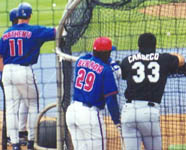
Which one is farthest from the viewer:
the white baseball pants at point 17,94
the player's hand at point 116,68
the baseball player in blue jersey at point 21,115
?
the baseball player in blue jersey at point 21,115

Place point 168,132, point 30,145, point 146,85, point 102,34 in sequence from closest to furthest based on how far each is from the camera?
point 146,85
point 30,145
point 168,132
point 102,34

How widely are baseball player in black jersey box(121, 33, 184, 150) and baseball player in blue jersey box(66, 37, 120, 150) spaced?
0.19 m

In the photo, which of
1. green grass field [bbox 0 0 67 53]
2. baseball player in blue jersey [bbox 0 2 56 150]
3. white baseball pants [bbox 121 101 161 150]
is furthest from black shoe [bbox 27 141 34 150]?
green grass field [bbox 0 0 67 53]

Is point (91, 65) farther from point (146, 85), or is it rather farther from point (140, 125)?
point (140, 125)

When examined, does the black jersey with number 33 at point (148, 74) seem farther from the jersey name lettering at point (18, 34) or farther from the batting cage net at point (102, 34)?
the jersey name lettering at point (18, 34)

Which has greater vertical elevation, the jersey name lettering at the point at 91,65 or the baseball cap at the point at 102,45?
the baseball cap at the point at 102,45

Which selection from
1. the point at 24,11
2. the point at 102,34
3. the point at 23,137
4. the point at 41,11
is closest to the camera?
the point at 24,11

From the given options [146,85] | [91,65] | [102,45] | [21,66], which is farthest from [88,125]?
[21,66]

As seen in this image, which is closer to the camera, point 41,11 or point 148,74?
point 148,74

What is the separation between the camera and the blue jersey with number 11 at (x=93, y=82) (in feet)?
21.8

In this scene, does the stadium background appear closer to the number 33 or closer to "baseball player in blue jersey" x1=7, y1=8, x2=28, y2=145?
"baseball player in blue jersey" x1=7, y1=8, x2=28, y2=145

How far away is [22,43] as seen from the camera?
8242 mm

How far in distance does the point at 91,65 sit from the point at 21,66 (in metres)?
1.81

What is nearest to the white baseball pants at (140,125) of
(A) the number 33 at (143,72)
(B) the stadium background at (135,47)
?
(A) the number 33 at (143,72)
